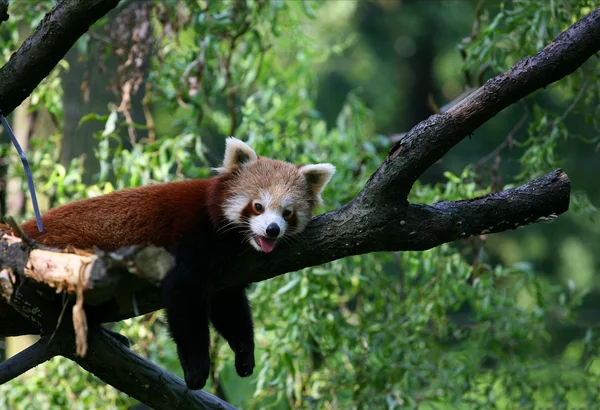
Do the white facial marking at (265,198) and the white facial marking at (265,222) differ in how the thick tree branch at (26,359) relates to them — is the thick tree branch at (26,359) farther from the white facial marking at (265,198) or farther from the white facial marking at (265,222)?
the white facial marking at (265,198)

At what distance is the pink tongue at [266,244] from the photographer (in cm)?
243

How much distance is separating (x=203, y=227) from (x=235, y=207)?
0.50 ft

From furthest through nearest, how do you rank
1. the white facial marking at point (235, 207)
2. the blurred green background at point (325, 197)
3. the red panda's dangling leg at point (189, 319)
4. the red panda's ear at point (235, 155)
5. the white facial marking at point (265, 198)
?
the blurred green background at point (325, 197) → the red panda's ear at point (235, 155) → the white facial marking at point (265, 198) → the white facial marking at point (235, 207) → the red panda's dangling leg at point (189, 319)

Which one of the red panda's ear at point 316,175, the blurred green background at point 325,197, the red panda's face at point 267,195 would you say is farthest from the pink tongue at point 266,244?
the blurred green background at point 325,197

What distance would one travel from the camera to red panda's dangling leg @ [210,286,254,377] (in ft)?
9.55

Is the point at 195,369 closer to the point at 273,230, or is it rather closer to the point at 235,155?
the point at 273,230

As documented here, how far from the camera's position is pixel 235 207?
2.68 metres

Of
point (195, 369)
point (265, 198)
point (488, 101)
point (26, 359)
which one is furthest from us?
point (265, 198)

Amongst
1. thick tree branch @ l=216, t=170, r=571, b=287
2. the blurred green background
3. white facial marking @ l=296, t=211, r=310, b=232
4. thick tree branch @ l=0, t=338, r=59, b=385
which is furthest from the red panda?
the blurred green background

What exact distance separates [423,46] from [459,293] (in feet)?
33.3

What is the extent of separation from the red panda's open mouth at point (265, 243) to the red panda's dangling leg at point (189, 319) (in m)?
0.23

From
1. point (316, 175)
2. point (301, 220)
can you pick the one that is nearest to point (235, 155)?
point (316, 175)

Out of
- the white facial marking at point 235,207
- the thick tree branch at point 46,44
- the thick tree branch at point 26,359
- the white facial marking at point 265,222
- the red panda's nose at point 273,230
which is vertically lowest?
the thick tree branch at point 26,359

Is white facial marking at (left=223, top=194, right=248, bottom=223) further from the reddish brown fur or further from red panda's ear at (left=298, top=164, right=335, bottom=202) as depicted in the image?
red panda's ear at (left=298, top=164, right=335, bottom=202)
